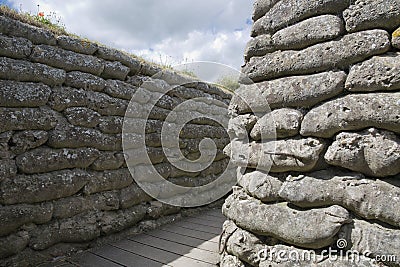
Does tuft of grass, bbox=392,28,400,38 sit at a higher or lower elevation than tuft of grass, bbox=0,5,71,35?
lower

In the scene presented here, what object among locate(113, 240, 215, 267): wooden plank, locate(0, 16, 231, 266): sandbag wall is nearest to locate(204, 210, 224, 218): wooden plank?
locate(0, 16, 231, 266): sandbag wall

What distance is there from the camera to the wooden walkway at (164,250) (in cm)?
237

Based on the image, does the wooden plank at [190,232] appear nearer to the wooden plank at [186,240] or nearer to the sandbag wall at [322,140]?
the wooden plank at [186,240]

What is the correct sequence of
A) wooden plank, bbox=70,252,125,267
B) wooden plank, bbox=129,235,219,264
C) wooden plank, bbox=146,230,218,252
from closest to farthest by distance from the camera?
wooden plank, bbox=70,252,125,267 → wooden plank, bbox=129,235,219,264 → wooden plank, bbox=146,230,218,252

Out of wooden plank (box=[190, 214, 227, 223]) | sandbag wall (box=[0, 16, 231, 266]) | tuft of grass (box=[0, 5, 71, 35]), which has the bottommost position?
wooden plank (box=[190, 214, 227, 223])

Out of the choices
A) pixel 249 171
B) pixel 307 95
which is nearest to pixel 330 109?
pixel 307 95

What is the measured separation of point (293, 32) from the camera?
169cm

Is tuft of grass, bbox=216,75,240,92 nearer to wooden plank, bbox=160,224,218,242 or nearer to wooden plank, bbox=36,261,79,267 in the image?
wooden plank, bbox=160,224,218,242

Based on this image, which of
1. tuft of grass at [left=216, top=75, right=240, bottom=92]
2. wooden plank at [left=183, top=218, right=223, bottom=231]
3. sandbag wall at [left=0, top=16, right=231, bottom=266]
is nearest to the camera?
sandbag wall at [left=0, top=16, right=231, bottom=266]

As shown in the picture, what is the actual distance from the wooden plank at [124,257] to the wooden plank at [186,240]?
18.1 inches

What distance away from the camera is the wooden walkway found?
237cm

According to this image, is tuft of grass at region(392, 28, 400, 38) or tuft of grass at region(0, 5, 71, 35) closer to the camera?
tuft of grass at region(392, 28, 400, 38)

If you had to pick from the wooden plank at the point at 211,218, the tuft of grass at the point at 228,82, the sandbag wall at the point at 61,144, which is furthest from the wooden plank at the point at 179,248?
the tuft of grass at the point at 228,82

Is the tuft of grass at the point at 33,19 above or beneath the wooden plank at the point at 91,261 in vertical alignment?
above
